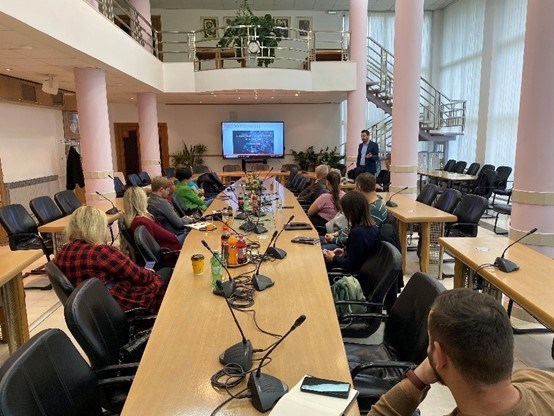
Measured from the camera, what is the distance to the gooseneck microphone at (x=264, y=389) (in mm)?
1360

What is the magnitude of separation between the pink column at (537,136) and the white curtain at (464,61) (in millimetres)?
7891

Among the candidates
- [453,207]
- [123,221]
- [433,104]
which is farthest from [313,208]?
[433,104]

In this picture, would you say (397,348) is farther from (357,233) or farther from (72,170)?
(72,170)

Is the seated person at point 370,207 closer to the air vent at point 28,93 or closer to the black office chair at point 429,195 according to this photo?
the black office chair at point 429,195

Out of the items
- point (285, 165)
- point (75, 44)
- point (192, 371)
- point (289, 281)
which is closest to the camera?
point (192, 371)

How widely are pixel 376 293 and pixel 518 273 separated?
898 mm

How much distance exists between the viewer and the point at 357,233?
2949 mm

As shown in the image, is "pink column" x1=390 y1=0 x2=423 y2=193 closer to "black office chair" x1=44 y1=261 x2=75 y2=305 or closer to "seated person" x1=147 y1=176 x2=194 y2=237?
"seated person" x1=147 y1=176 x2=194 y2=237

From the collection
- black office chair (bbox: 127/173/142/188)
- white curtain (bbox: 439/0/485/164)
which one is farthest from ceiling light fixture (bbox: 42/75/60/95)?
white curtain (bbox: 439/0/485/164)

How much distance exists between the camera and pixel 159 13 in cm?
1291

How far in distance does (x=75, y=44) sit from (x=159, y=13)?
30.9ft

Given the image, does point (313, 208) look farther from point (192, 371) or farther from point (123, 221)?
point (192, 371)

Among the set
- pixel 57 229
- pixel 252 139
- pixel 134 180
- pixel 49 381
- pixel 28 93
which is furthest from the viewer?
pixel 252 139

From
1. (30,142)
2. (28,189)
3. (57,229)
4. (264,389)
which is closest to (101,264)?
(264,389)
